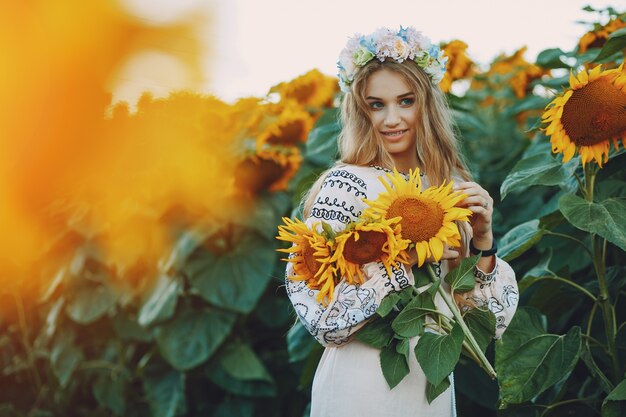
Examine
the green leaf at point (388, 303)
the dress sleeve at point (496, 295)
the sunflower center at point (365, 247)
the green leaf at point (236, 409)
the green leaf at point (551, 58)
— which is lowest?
the green leaf at point (236, 409)

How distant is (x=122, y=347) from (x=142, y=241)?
61 centimetres

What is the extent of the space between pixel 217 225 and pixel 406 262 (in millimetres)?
1760

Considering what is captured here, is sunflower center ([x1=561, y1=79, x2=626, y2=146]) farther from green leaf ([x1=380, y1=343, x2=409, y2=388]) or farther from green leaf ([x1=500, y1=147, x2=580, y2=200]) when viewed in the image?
green leaf ([x1=380, y1=343, x2=409, y2=388])

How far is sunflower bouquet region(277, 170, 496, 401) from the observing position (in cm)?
204

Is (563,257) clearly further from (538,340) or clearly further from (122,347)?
(122,347)

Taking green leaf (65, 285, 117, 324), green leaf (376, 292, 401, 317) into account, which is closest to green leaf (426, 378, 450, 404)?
green leaf (376, 292, 401, 317)

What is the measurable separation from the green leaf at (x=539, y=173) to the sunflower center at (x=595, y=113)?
18 cm

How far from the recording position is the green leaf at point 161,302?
3.73m

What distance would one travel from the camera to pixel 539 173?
2.46 meters

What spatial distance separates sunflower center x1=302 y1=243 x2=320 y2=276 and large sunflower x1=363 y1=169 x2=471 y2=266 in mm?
182

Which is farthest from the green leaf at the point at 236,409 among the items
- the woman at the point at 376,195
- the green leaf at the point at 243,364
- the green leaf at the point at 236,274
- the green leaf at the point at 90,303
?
the woman at the point at 376,195

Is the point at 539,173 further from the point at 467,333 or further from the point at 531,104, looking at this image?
the point at 531,104

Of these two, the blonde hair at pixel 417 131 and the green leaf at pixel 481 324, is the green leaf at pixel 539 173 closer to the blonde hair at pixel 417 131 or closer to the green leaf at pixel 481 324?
the blonde hair at pixel 417 131

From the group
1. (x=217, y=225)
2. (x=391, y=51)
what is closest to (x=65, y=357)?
(x=217, y=225)
